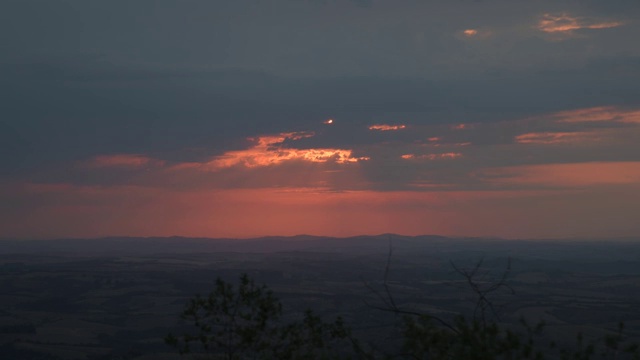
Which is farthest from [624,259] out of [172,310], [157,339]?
[157,339]

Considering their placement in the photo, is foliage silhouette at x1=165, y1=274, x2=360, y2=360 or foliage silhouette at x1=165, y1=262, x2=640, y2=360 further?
foliage silhouette at x1=165, y1=274, x2=360, y2=360

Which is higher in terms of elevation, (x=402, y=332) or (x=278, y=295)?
(x=402, y=332)

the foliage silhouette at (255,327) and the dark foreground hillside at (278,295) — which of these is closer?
the foliage silhouette at (255,327)

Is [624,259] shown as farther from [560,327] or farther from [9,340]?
[9,340]

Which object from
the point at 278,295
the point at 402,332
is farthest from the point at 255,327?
the point at 278,295

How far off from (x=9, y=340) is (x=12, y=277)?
56680mm

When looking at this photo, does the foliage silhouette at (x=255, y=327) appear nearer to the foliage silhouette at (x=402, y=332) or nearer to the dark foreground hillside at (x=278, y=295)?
the foliage silhouette at (x=402, y=332)

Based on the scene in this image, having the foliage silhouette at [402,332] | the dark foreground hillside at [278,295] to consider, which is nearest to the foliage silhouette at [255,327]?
the foliage silhouette at [402,332]

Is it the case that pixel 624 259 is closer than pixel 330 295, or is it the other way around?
pixel 330 295

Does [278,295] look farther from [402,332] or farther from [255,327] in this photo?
[402,332]

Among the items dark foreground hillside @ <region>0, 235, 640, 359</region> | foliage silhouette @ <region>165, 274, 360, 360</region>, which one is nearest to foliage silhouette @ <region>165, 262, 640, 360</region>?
foliage silhouette @ <region>165, 274, 360, 360</region>

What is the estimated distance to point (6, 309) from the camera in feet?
259

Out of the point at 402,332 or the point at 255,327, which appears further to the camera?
the point at 255,327

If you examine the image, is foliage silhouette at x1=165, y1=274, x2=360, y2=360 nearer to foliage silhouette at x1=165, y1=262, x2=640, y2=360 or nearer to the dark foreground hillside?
foliage silhouette at x1=165, y1=262, x2=640, y2=360
